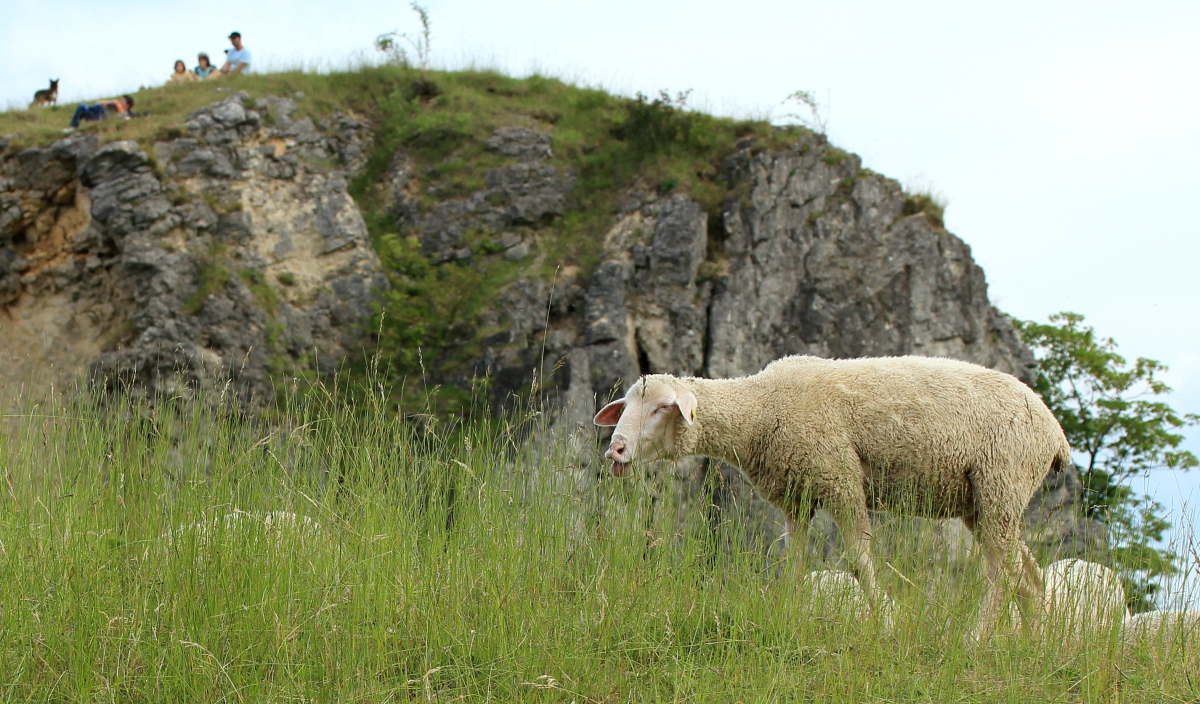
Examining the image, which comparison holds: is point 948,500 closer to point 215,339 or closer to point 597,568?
point 597,568

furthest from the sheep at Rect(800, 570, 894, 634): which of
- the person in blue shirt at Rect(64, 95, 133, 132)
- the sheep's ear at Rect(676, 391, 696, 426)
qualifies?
the person in blue shirt at Rect(64, 95, 133, 132)

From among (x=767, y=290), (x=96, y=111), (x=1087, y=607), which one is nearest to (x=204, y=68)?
(x=96, y=111)

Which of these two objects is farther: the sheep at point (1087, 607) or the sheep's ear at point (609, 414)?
the sheep's ear at point (609, 414)

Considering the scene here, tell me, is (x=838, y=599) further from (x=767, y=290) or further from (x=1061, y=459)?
(x=767, y=290)

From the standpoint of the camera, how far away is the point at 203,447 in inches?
191

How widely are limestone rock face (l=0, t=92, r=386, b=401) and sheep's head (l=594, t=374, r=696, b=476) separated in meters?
12.8

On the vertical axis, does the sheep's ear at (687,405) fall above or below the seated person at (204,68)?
below

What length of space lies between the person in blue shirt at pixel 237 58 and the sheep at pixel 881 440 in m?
19.8

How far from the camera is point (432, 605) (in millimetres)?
4195

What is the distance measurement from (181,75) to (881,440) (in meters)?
22.1

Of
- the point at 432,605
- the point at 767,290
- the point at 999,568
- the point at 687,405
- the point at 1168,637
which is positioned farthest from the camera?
the point at 767,290

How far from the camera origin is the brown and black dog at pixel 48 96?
21.9m

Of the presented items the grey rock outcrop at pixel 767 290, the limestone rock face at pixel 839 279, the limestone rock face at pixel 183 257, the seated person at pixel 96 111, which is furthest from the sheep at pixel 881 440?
the seated person at pixel 96 111

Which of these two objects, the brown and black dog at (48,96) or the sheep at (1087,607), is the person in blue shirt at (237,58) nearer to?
the brown and black dog at (48,96)
